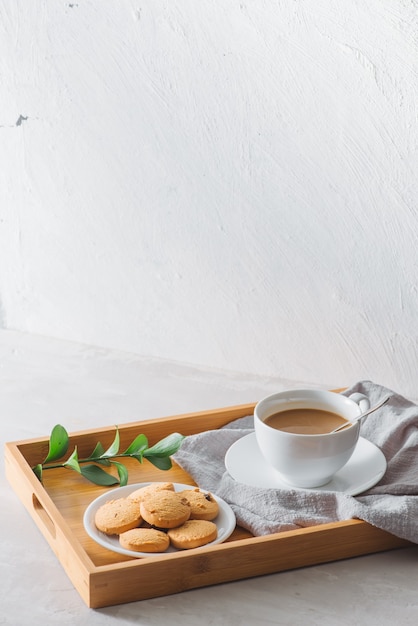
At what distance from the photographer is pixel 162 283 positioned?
1298 mm

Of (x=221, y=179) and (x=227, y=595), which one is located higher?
(x=221, y=179)

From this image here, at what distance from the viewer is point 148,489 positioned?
2.73ft

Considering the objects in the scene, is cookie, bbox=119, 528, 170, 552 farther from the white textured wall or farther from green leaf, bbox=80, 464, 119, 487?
the white textured wall

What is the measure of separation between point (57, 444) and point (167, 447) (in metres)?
0.11

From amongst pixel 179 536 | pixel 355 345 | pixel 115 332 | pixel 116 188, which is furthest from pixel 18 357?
pixel 179 536

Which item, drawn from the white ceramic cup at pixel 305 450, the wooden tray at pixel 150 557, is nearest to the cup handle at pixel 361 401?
the white ceramic cup at pixel 305 450

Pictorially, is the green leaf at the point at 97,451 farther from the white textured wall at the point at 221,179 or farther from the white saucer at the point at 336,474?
the white textured wall at the point at 221,179

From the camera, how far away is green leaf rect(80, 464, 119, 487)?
2.93ft

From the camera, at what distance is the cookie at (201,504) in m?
0.81

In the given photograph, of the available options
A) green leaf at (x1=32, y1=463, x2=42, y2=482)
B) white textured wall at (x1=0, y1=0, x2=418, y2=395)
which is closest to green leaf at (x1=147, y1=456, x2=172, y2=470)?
green leaf at (x1=32, y1=463, x2=42, y2=482)

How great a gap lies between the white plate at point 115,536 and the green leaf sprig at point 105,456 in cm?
3

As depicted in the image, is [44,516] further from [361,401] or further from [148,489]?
[361,401]

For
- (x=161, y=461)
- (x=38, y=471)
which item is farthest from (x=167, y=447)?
(x=38, y=471)

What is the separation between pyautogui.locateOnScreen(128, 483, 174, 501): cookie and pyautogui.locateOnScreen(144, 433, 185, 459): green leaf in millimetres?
56
